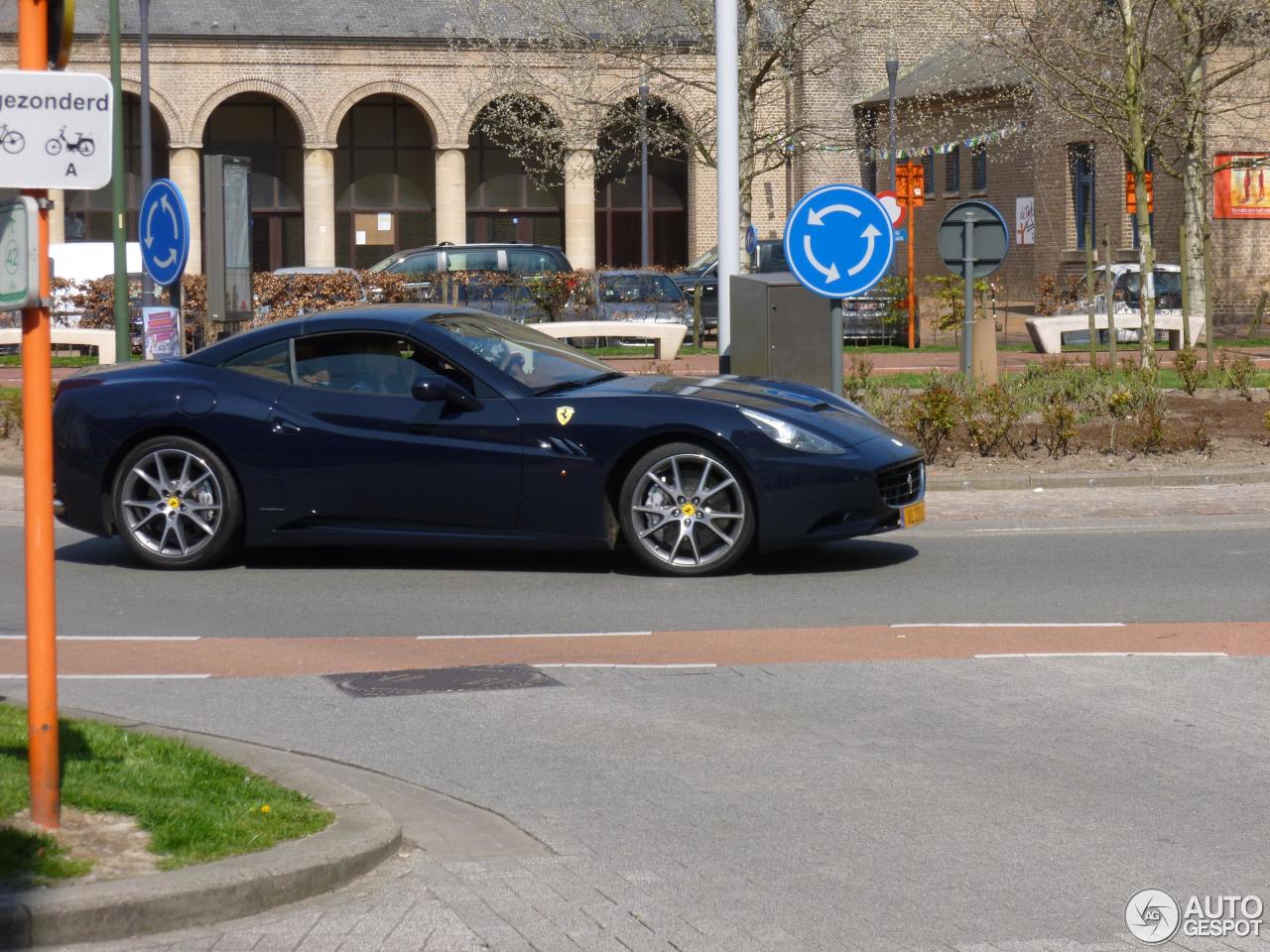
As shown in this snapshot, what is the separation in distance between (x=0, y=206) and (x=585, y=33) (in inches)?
1295

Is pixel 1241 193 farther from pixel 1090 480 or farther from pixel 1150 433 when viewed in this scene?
pixel 1090 480

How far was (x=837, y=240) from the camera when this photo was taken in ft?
42.5

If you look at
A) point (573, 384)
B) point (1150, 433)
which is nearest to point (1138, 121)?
point (1150, 433)

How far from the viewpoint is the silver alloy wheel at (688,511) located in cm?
1016

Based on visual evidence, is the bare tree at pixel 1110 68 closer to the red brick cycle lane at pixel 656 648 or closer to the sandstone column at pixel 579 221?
the red brick cycle lane at pixel 656 648

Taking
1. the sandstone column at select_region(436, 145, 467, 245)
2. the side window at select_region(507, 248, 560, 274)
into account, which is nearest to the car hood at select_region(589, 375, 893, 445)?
the side window at select_region(507, 248, 560, 274)

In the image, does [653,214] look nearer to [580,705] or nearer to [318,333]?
[318,333]

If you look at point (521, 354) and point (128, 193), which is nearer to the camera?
point (521, 354)

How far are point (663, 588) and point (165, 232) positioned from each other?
28.4 ft

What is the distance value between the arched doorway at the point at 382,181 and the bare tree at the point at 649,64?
2901 millimetres

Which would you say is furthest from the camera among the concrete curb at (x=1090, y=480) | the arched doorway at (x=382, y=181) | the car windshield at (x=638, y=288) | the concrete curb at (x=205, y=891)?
the arched doorway at (x=382, y=181)

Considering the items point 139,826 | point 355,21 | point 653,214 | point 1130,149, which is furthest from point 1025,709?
point 653,214

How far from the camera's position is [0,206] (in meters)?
5.05

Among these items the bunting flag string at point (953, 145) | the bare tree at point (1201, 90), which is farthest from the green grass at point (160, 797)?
the bunting flag string at point (953, 145)
